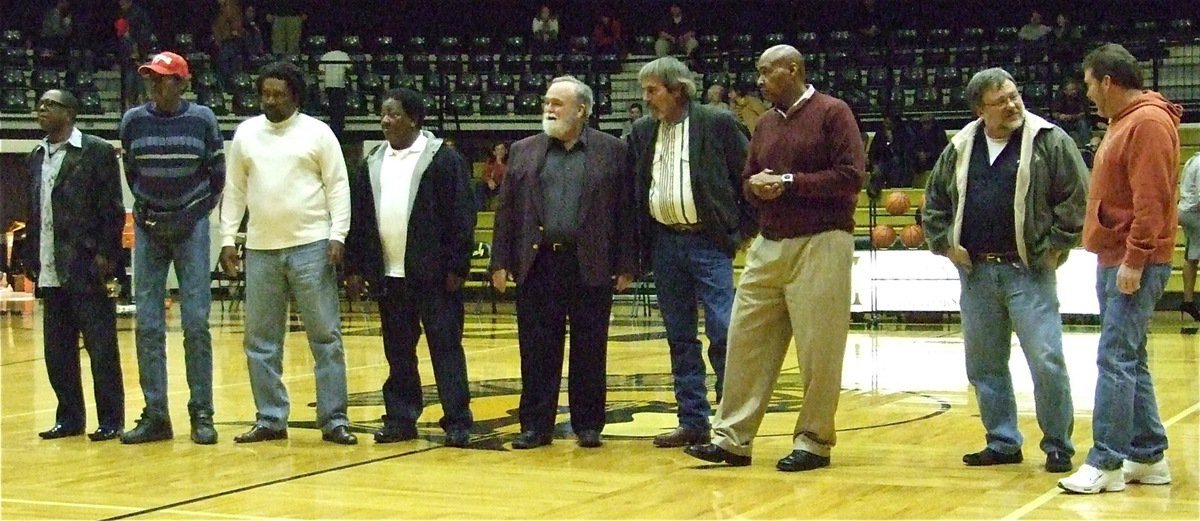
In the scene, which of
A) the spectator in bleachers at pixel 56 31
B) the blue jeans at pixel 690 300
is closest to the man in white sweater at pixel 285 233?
the blue jeans at pixel 690 300

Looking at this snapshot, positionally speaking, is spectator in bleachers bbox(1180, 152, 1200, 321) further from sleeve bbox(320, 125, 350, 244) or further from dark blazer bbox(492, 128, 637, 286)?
sleeve bbox(320, 125, 350, 244)

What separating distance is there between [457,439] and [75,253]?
6.43ft

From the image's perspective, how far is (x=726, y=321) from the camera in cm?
678

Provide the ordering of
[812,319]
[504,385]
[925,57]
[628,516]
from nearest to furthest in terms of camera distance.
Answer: [628,516] < [812,319] < [504,385] < [925,57]

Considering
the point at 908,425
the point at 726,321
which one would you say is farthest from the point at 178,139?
the point at 908,425

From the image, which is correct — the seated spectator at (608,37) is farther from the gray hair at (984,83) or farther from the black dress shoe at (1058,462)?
the black dress shoe at (1058,462)

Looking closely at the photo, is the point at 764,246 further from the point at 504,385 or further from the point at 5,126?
the point at 5,126

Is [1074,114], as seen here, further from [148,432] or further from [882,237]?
[148,432]

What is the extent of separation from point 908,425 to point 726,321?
1164 millimetres

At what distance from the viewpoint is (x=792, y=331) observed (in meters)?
6.13

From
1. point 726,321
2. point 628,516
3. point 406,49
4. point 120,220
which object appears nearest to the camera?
point 628,516

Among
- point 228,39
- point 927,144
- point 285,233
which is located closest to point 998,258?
point 285,233

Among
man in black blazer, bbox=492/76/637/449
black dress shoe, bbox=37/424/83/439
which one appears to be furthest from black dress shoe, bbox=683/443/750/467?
black dress shoe, bbox=37/424/83/439

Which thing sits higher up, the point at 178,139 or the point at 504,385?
the point at 178,139
